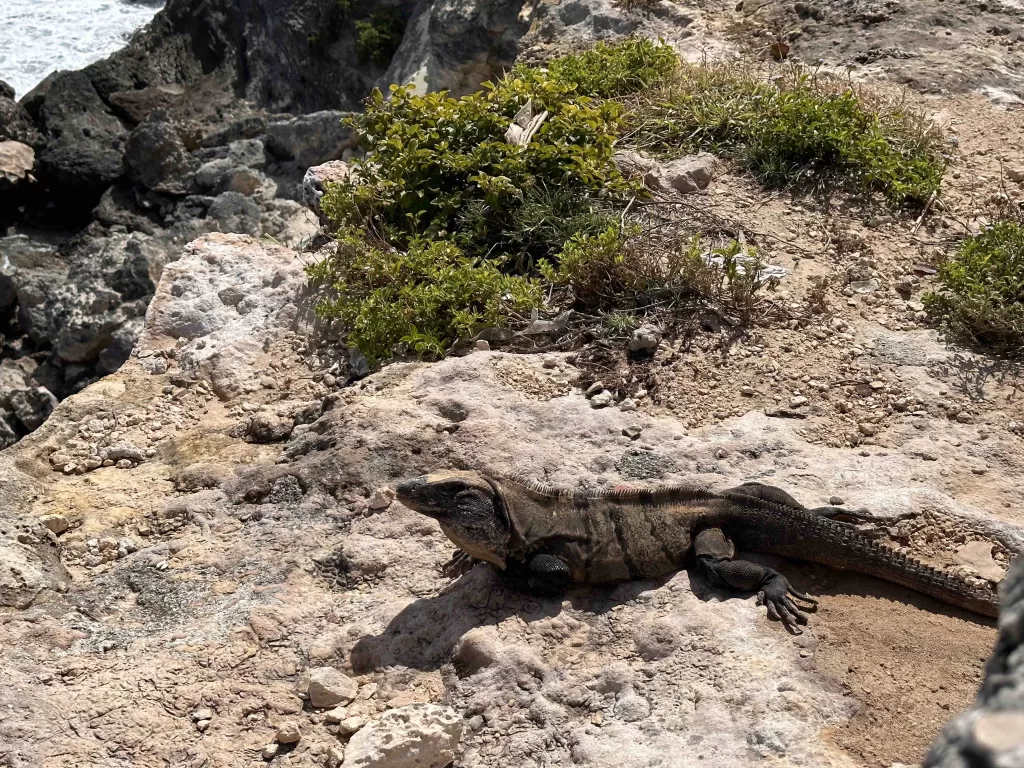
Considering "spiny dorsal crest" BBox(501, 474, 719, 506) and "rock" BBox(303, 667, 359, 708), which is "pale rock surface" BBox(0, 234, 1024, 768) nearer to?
"rock" BBox(303, 667, 359, 708)

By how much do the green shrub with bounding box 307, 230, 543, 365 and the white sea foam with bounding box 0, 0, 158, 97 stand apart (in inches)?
699

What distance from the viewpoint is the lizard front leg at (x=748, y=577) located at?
12.7 ft

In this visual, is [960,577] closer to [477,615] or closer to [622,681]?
[622,681]

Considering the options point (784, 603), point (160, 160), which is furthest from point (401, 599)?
point (160, 160)

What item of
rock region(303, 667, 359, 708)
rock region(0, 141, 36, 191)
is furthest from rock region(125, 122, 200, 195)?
rock region(303, 667, 359, 708)

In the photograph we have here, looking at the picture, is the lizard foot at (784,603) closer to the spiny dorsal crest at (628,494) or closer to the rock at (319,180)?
the spiny dorsal crest at (628,494)

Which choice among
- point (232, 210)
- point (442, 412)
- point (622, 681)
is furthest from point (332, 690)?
point (232, 210)

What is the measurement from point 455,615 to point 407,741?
0.71 meters

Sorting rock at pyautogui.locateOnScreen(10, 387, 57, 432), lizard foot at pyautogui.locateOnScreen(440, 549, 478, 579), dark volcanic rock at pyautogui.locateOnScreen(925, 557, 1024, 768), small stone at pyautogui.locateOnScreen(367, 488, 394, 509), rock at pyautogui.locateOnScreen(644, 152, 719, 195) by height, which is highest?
dark volcanic rock at pyautogui.locateOnScreen(925, 557, 1024, 768)

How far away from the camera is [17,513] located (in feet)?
16.9

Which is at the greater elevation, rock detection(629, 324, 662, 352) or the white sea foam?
rock detection(629, 324, 662, 352)

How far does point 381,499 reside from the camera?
4863 millimetres

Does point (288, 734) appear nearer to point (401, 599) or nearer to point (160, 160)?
point (401, 599)

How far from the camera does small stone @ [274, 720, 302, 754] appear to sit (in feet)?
12.3
